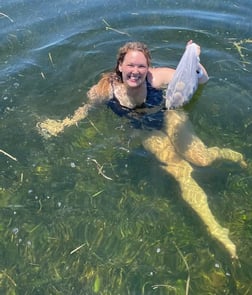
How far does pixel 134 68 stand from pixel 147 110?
75 cm

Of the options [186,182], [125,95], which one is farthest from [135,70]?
[186,182]

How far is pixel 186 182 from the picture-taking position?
5.26 meters

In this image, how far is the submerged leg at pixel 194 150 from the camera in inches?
217

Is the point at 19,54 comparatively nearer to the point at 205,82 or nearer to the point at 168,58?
the point at 168,58

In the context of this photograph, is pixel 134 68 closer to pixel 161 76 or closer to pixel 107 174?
pixel 161 76

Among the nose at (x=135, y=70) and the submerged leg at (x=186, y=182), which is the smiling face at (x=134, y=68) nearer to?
the nose at (x=135, y=70)

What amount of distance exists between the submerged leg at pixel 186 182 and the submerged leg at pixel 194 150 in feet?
0.31

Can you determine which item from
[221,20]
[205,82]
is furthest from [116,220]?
[221,20]

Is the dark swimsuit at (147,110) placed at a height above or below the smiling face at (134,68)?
below

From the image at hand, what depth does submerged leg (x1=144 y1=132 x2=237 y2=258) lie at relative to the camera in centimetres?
480

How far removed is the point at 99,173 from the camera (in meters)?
5.51

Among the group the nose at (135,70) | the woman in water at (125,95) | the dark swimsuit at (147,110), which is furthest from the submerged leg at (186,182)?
the nose at (135,70)

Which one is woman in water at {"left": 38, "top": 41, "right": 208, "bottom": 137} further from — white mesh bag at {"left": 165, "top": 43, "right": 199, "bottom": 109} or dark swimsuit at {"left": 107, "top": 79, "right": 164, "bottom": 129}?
white mesh bag at {"left": 165, "top": 43, "right": 199, "bottom": 109}

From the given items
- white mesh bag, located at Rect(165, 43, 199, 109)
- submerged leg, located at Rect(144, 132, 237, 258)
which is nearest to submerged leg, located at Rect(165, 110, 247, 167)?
submerged leg, located at Rect(144, 132, 237, 258)
